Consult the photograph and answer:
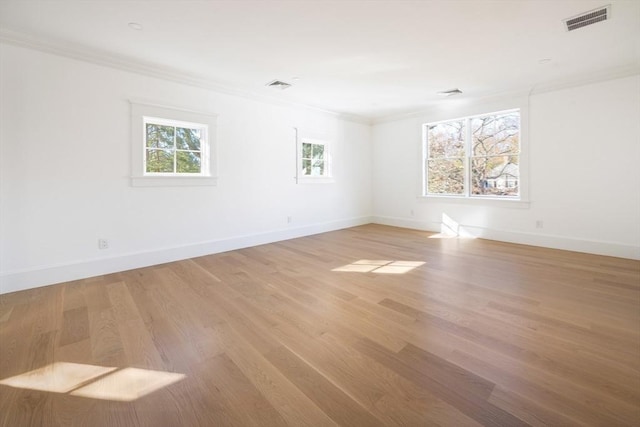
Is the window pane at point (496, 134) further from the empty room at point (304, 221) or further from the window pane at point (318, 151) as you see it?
the window pane at point (318, 151)

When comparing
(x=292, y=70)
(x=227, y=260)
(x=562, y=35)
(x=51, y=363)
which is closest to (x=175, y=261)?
(x=227, y=260)

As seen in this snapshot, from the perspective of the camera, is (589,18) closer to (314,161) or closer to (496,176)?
(496,176)

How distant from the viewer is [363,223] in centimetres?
695

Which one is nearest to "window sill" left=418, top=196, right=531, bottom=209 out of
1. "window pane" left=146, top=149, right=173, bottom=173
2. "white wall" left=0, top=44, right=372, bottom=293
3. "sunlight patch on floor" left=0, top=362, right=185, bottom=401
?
"white wall" left=0, top=44, right=372, bottom=293

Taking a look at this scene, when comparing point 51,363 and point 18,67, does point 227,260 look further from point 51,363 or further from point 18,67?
point 18,67

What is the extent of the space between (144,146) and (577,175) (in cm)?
626

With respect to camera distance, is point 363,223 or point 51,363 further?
point 363,223

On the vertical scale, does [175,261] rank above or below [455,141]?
below

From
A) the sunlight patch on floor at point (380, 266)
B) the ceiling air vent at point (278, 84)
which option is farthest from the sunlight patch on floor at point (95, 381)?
the ceiling air vent at point (278, 84)

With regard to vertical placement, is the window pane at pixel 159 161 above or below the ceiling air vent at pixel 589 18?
below

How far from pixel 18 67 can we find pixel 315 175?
4293 millimetres

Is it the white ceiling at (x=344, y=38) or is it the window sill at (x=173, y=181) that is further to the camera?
the window sill at (x=173, y=181)

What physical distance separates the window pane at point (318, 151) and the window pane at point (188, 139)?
2383 millimetres

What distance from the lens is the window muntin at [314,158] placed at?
566 centimetres
